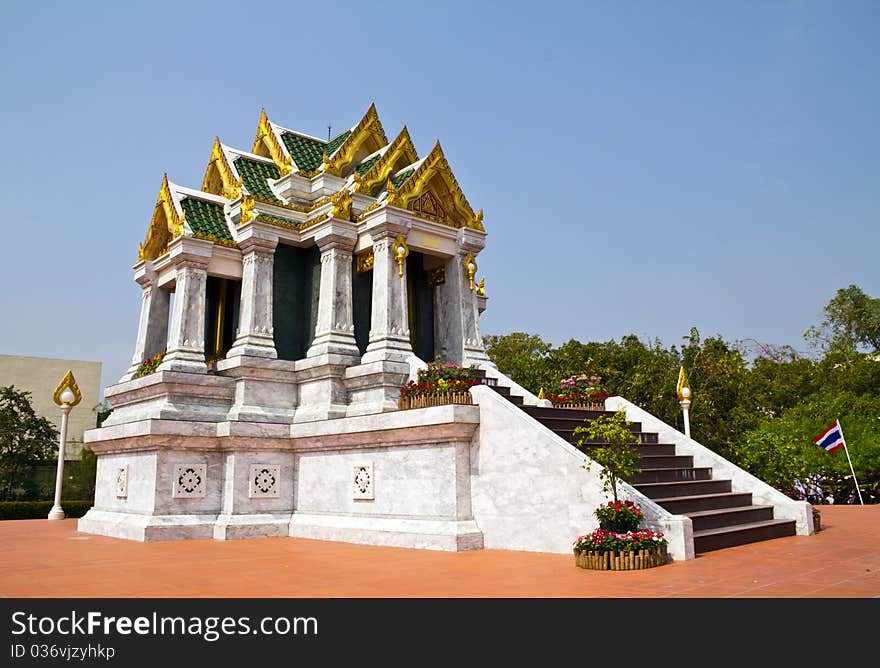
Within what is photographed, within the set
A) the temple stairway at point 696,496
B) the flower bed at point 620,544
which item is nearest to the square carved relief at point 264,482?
the temple stairway at point 696,496

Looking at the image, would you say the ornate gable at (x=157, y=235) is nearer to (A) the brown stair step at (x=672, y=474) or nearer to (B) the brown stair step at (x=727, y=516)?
(A) the brown stair step at (x=672, y=474)

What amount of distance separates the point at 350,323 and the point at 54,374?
30.2 meters

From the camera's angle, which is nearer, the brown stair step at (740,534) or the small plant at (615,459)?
the small plant at (615,459)

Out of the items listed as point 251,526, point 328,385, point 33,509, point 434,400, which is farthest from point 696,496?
point 33,509

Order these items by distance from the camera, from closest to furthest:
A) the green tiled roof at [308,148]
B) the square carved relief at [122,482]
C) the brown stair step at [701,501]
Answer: the brown stair step at [701,501] → the square carved relief at [122,482] → the green tiled roof at [308,148]

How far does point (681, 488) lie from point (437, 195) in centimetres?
793

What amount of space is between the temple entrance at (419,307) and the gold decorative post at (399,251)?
142cm

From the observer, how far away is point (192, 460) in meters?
13.5

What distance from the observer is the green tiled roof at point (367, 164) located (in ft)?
55.6

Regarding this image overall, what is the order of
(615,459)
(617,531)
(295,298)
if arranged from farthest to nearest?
(295,298) → (615,459) → (617,531)

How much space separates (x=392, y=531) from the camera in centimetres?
1147


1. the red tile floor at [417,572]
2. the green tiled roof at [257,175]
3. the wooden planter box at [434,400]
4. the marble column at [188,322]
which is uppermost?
the green tiled roof at [257,175]

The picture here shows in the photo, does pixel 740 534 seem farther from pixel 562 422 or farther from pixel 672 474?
pixel 562 422
